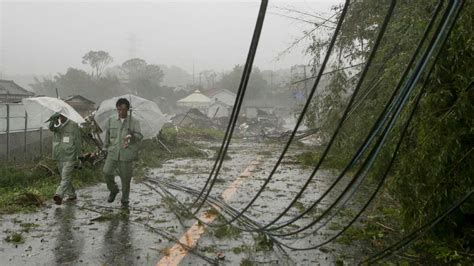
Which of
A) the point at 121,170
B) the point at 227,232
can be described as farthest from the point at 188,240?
the point at 121,170

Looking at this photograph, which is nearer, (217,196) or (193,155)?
(217,196)

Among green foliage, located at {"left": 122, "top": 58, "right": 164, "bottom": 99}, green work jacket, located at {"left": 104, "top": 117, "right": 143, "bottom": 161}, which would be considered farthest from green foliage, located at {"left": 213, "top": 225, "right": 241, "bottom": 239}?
green foliage, located at {"left": 122, "top": 58, "right": 164, "bottom": 99}

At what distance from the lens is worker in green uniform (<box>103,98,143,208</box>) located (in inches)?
267

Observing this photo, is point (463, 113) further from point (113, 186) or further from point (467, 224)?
point (113, 186)

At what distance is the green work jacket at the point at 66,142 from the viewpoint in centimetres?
713

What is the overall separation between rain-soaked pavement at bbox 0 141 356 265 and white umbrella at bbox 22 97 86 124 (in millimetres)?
1496

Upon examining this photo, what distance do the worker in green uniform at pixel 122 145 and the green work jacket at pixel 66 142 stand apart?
2.09 ft

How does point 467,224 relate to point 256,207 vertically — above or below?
above

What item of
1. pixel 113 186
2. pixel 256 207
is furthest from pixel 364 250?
pixel 113 186

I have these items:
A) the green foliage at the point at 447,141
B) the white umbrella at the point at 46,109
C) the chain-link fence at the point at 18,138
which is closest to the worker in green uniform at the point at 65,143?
the white umbrella at the point at 46,109

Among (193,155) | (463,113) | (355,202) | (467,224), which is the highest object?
(463,113)

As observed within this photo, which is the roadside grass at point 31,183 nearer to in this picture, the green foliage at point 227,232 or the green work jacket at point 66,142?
the green work jacket at point 66,142

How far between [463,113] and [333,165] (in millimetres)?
8080

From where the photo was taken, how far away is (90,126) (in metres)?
12.5
